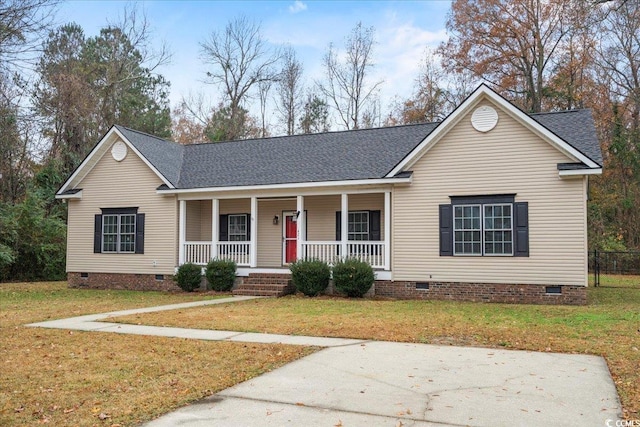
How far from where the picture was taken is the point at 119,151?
1988 cm

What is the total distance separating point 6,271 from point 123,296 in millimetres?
10461

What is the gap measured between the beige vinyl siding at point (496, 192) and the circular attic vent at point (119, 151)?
997cm

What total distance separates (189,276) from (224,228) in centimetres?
281

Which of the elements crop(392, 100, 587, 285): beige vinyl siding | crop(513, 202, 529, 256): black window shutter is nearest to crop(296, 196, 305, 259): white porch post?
crop(392, 100, 587, 285): beige vinyl siding

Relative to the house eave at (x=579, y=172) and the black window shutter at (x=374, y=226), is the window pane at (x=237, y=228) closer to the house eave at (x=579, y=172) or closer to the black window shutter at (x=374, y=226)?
the black window shutter at (x=374, y=226)

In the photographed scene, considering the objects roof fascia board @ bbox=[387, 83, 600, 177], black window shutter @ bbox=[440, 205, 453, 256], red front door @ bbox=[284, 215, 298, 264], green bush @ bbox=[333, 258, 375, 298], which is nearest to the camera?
roof fascia board @ bbox=[387, 83, 600, 177]

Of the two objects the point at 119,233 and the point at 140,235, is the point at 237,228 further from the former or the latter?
the point at 119,233

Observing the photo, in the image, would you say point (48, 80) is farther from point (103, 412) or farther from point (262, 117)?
point (103, 412)

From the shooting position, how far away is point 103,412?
16.6 feet

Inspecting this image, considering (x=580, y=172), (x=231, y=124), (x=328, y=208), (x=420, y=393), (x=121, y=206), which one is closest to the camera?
(x=420, y=393)

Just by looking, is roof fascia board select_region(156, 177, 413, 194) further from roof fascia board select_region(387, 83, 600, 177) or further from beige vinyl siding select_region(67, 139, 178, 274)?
beige vinyl siding select_region(67, 139, 178, 274)

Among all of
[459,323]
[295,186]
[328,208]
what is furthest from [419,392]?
[328,208]

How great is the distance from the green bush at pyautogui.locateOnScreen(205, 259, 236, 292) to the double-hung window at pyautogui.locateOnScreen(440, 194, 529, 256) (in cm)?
671

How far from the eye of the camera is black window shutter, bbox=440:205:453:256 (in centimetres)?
1538
